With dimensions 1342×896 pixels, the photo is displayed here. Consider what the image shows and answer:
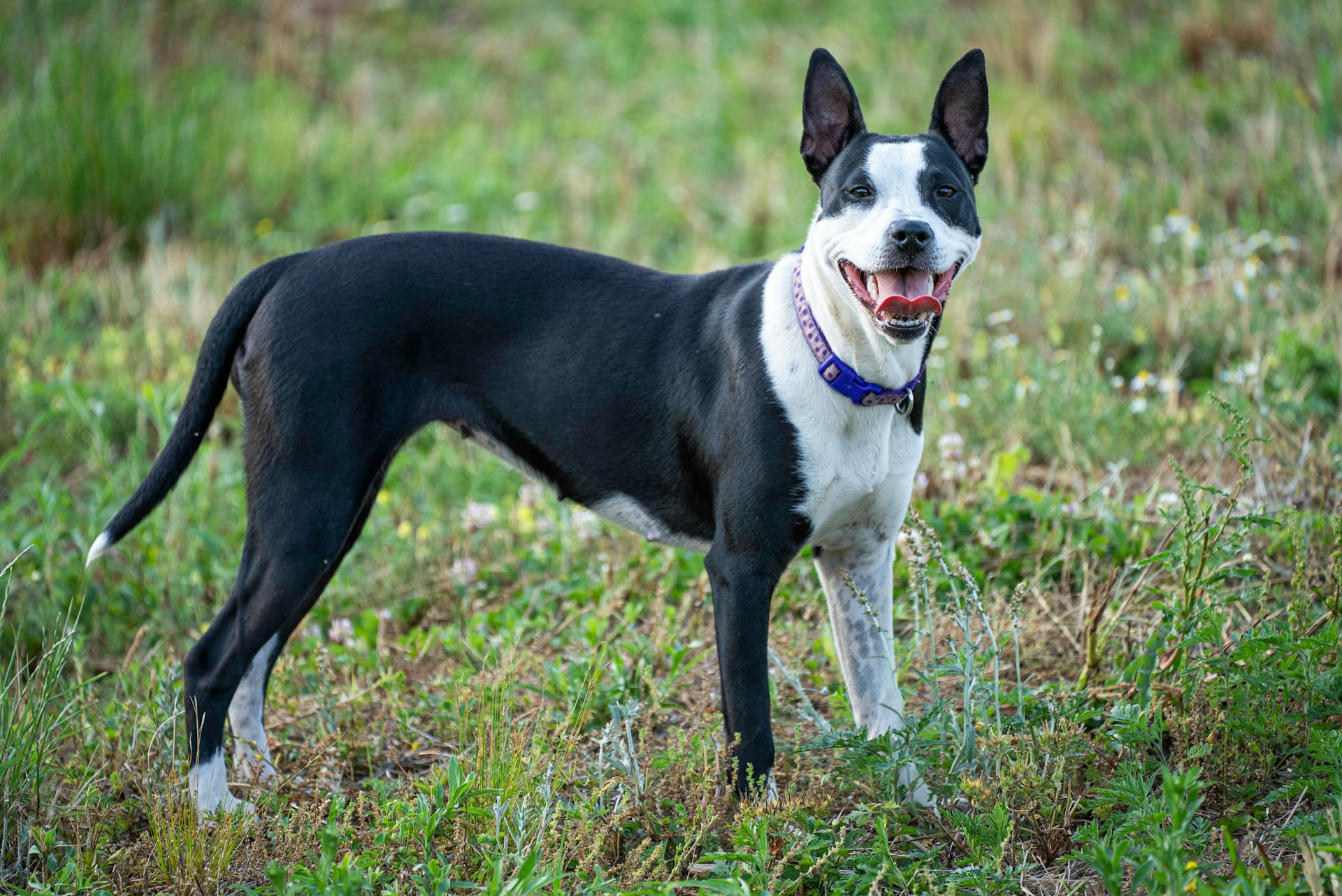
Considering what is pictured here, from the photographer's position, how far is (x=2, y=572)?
113 inches

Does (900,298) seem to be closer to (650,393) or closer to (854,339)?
(854,339)

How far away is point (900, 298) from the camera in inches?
107

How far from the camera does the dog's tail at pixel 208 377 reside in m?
3.21

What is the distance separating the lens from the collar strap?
2.87 m

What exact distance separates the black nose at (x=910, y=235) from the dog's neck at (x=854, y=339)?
0.21 m

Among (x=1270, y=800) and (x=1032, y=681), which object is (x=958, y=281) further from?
(x=1270, y=800)

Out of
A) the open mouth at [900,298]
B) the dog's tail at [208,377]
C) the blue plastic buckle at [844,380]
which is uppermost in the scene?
the open mouth at [900,298]

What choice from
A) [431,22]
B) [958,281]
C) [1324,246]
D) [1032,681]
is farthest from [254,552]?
[431,22]

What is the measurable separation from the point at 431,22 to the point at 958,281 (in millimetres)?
6669

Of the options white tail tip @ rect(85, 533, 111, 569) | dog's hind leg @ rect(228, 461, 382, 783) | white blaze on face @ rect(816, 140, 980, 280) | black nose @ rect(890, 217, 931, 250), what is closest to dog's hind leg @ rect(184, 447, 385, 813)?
dog's hind leg @ rect(228, 461, 382, 783)

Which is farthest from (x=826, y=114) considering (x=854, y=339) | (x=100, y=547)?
(x=100, y=547)

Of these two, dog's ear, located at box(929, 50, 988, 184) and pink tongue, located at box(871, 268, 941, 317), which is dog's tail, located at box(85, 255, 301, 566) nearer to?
pink tongue, located at box(871, 268, 941, 317)

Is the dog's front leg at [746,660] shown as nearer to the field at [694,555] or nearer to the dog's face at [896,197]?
the field at [694,555]

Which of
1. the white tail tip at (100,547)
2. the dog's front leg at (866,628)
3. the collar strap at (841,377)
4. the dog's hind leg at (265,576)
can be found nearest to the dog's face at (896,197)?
the collar strap at (841,377)
